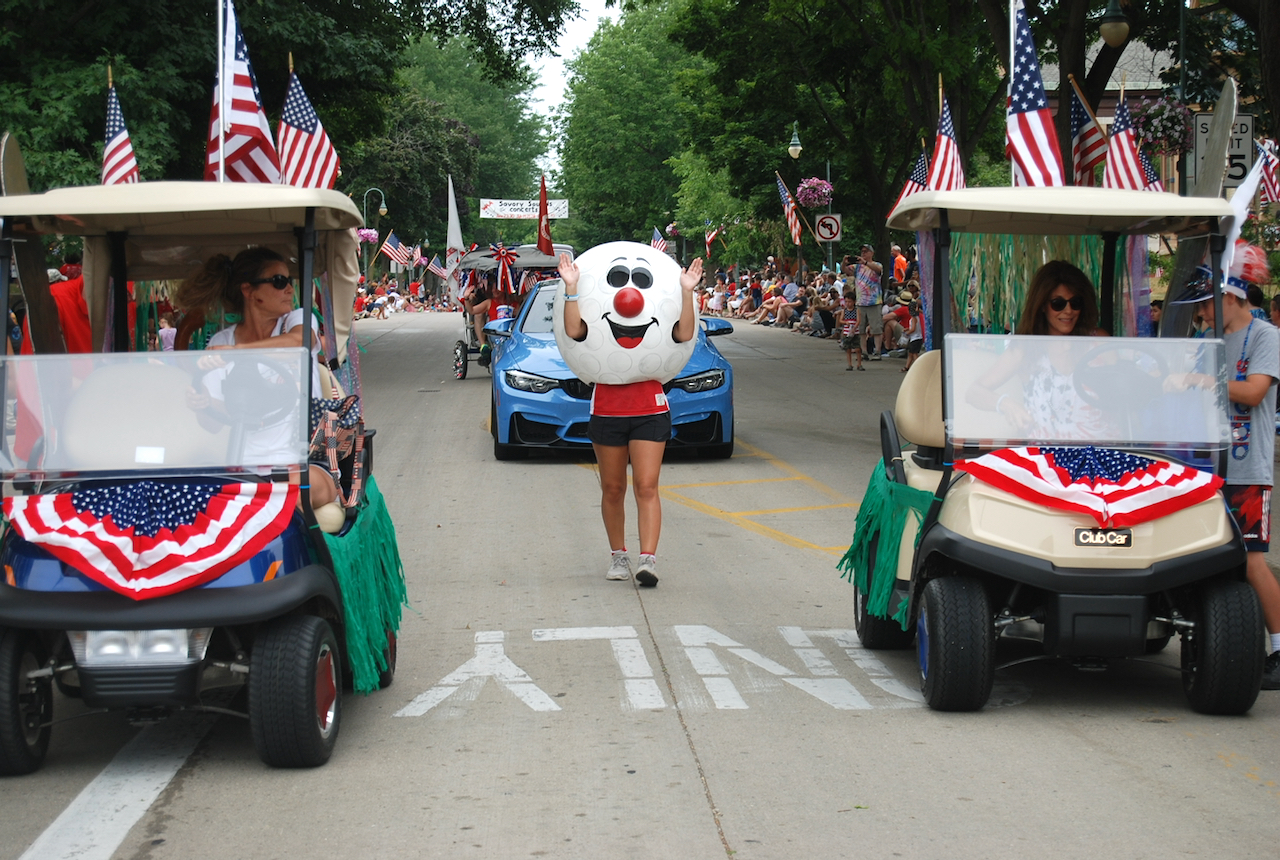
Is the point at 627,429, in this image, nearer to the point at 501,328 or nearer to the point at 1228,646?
the point at 1228,646

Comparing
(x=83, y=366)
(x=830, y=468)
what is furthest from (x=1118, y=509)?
(x=830, y=468)

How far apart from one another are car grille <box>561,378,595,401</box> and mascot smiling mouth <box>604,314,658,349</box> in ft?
15.2

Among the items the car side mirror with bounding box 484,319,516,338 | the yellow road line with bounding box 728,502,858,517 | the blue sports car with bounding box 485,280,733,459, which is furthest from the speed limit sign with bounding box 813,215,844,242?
the yellow road line with bounding box 728,502,858,517

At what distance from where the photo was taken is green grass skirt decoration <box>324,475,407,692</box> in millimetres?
5270

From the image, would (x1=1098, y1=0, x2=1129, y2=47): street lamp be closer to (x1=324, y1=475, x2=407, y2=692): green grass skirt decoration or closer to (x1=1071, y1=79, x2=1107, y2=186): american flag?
(x1=1071, y1=79, x2=1107, y2=186): american flag

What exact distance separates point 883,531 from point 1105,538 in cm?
118

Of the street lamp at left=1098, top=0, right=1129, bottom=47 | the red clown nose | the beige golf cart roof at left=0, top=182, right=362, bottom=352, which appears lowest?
the red clown nose

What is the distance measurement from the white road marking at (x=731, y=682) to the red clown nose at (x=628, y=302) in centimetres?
183

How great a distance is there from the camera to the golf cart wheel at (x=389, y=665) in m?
5.86

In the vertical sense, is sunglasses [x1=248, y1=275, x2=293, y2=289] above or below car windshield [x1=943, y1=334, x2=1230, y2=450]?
above

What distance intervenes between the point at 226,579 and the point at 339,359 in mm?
1816

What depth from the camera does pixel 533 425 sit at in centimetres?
1266

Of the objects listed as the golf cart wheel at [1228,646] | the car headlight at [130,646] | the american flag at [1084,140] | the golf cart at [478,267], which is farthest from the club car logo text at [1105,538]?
the golf cart at [478,267]

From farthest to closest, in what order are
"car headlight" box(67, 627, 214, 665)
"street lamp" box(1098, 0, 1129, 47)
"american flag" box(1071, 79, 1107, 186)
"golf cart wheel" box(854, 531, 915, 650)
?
"street lamp" box(1098, 0, 1129, 47) < "american flag" box(1071, 79, 1107, 186) < "golf cart wheel" box(854, 531, 915, 650) < "car headlight" box(67, 627, 214, 665)
